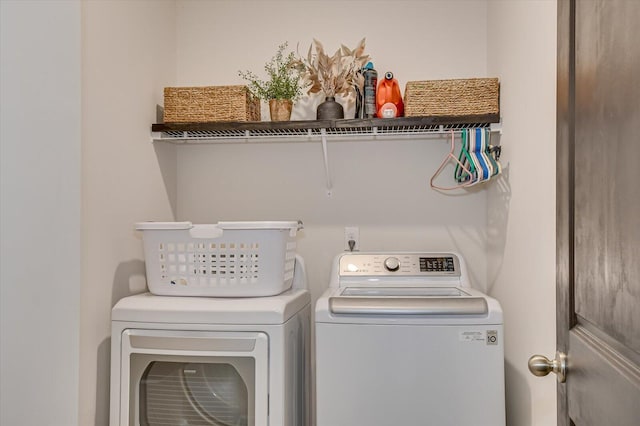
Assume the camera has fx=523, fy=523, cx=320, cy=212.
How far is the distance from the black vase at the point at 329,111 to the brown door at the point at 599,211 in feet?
4.19

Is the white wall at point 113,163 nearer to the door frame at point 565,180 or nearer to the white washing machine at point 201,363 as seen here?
the white washing machine at point 201,363

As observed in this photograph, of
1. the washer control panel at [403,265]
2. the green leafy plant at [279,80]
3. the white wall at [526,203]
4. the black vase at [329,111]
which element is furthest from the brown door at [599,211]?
the green leafy plant at [279,80]

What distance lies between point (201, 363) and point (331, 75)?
4.19ft

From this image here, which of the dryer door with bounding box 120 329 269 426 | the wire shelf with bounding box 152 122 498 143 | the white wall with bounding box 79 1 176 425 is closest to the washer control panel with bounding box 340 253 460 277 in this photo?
the wire shelf with bounding box 152 122 498 143

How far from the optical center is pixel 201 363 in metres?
1.72

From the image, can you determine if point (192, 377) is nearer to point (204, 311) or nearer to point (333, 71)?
point (204, 311)

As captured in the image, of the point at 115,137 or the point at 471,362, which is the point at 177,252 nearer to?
the point at 115,137

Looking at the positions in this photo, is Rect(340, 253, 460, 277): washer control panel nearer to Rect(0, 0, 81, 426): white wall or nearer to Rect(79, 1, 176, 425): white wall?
Rect(79, 1, 176, 425): white wall

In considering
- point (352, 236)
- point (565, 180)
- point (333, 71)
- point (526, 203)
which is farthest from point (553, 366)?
point (333, 71)

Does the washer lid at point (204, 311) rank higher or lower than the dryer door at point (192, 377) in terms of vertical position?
higher

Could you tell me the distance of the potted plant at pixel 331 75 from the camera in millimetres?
2219

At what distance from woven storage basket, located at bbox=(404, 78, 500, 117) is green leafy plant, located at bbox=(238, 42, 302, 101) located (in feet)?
1.78

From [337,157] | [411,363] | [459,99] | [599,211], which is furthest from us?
[337,157]

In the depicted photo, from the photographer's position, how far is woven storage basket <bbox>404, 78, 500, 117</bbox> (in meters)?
2.09
